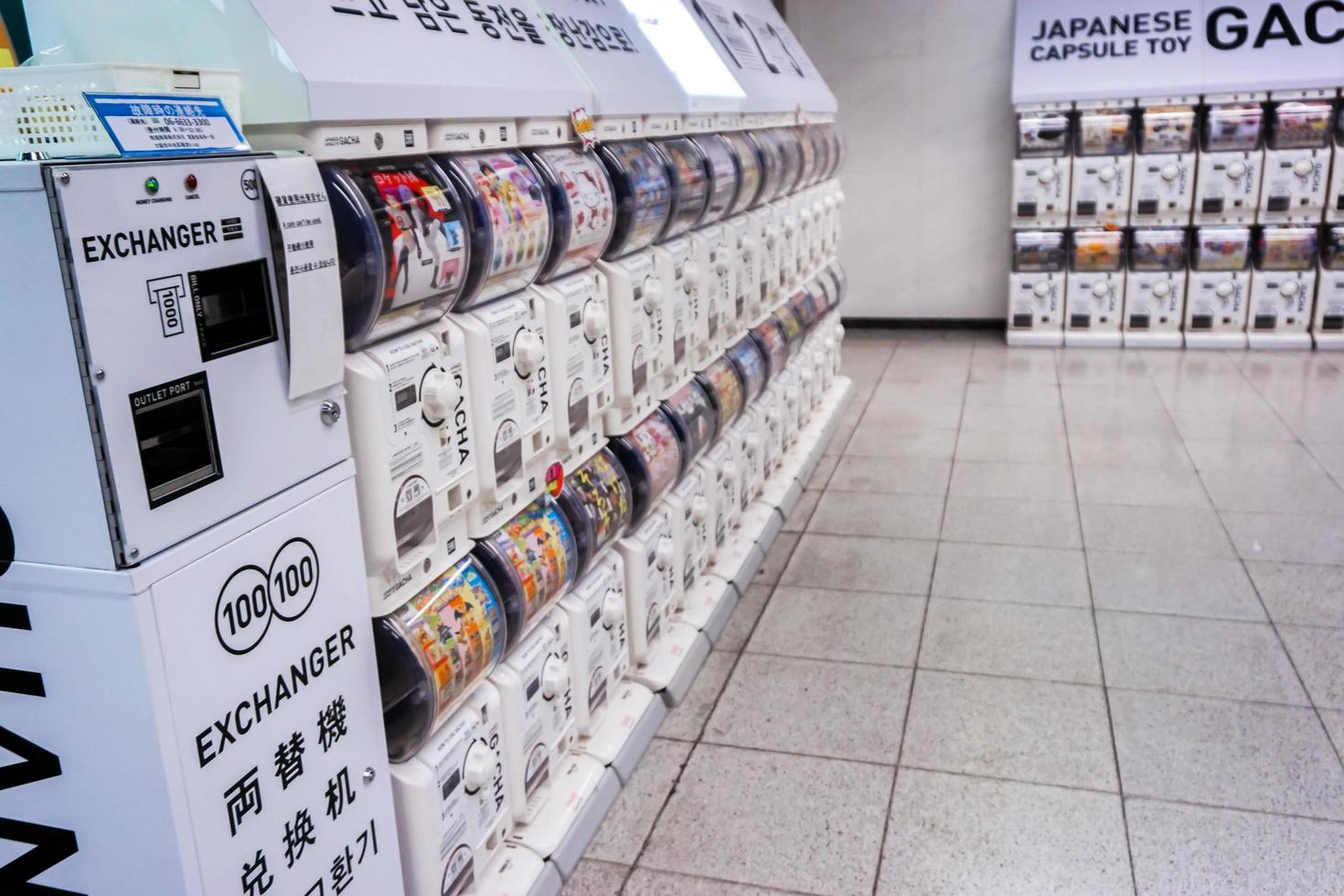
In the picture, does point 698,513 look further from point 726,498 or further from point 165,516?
point 165,516

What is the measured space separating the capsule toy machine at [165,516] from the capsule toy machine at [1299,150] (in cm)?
669

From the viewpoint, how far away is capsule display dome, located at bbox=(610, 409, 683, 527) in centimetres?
271

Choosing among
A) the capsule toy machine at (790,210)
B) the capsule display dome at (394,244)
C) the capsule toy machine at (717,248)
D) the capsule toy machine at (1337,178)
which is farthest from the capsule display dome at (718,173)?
the capsule toy machine at (1337,178)

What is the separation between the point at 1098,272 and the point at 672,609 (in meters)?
4.94

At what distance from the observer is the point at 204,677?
1.29 metres

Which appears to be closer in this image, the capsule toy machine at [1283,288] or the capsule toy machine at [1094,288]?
the capsule toy machine at [1283,288]

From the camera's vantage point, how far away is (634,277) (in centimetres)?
261

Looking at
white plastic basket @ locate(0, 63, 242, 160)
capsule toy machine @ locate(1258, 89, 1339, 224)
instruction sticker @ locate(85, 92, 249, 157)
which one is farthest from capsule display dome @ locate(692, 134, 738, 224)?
capsule toy machine @ locate(1258, 89, 1339, 224)

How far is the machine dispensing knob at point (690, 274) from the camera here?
300 centimetres

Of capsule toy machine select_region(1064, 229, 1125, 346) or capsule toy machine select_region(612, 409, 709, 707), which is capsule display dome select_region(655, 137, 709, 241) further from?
capsule toy machine select_region(1064, 229, 1125, 346)

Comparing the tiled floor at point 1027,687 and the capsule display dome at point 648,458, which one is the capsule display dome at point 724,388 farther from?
the tiled floor at point 1027,687

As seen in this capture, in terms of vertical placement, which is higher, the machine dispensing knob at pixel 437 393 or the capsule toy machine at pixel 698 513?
the machine dispensing knob at pixel 437 393

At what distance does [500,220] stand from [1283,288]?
6312mm

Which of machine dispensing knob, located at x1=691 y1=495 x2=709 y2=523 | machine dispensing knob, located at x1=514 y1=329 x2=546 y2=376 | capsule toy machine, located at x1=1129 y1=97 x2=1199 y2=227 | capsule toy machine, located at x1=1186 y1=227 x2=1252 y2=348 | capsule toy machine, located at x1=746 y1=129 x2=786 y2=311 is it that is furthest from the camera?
capsule toy machine, located at x1=1186 y1=227 x2=1252 y2=348
